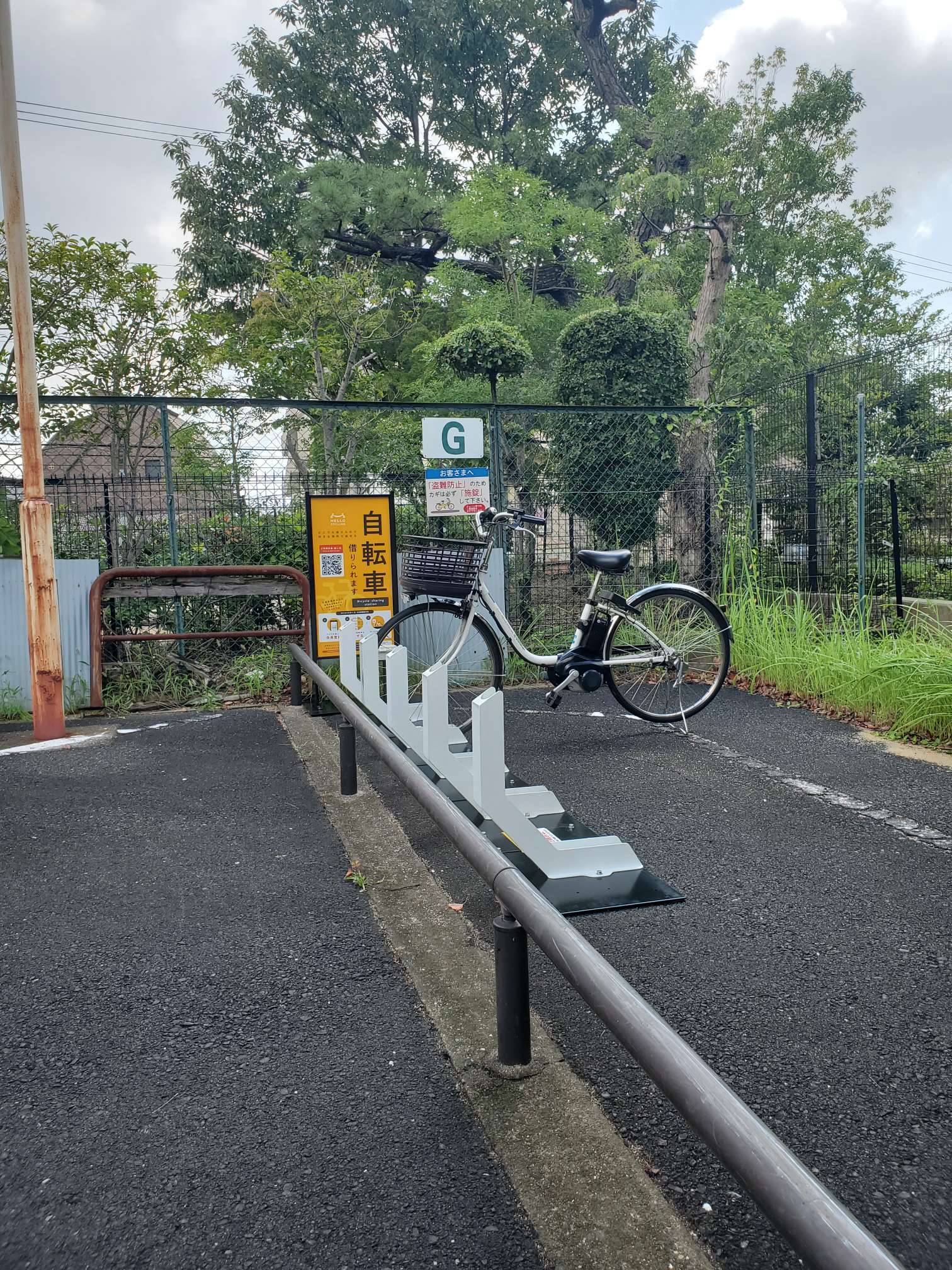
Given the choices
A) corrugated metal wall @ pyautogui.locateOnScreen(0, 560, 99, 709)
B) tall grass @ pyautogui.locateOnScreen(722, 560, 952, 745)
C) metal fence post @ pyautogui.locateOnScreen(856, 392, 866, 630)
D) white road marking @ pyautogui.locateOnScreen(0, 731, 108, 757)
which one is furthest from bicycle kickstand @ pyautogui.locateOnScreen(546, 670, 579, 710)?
corrugated metal wall @ pyautogui.locateOnScreen(0, 560, 99, 709)

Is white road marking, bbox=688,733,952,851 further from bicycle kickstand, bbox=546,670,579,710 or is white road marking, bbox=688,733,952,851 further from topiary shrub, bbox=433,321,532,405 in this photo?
topiary shrub, bbox=433,321,532,405

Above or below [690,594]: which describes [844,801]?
below

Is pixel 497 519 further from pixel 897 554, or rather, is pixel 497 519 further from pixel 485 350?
pixel 485 350

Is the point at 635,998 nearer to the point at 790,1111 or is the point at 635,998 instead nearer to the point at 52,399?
the point at 790,1111

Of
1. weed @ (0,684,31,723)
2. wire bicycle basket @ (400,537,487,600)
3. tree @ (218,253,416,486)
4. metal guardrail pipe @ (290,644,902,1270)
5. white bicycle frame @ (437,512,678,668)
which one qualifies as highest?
tree @ (218,253,416,486)

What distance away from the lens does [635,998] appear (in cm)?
142

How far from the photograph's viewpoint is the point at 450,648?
5801 millimetres

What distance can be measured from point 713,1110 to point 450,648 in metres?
4.69

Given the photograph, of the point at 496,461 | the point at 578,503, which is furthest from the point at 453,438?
the point at 578,503

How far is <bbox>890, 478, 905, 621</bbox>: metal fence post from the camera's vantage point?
734 cm

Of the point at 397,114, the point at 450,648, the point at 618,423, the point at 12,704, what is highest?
the point at 397,114

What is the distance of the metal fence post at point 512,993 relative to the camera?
6.58 feet

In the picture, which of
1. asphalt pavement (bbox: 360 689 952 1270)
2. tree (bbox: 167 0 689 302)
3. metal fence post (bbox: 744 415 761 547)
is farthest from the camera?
tree (bbox: 167 0 689 302)

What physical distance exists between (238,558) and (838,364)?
5.55 metres
